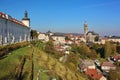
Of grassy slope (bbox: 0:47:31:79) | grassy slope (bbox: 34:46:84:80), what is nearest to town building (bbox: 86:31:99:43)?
grassy slope (bbox: 34:46:84:80)

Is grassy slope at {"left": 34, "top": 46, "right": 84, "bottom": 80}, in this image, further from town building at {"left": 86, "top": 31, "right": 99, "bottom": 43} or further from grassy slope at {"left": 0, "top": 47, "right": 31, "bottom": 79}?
town building at {"left": 86, "top": 31, "right": 99, "bottom": 43}

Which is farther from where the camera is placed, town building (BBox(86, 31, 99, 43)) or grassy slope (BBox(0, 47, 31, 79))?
town building (BBox(86, 31, 99, 43))

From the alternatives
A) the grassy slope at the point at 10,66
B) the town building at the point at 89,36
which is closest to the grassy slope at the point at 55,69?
A: the grassy slope at the point at 10,66

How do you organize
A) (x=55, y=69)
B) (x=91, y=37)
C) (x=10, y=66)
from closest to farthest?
(x=10, y=66)
(x=55, y=69)
(x=91, y=37)

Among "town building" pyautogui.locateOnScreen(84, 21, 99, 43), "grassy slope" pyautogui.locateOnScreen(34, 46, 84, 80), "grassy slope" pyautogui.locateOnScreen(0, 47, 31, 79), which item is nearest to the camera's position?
"grassy slope" pyautogui.locateOnScreen(0, 47, 31, 79)

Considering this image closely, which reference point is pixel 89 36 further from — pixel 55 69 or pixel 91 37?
pixel 55 69

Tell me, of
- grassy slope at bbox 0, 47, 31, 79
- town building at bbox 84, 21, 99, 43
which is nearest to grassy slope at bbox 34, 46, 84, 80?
grassy slope at bbox 0, 47, 31, 79

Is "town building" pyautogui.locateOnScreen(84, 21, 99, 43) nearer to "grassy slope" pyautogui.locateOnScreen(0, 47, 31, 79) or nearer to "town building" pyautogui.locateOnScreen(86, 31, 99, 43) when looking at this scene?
"town building" pyautogui.locateOnScreen(86, 31, 99, 43)

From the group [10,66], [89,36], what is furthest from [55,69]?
[89,36]

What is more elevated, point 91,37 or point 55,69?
point 55,69

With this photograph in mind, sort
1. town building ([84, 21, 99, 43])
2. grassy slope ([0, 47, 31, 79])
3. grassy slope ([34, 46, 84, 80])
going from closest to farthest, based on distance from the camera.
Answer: grassy slope ([0, 47, 31, 79]) → grassy slope ([34, 46, 84, 80]) → town building ([84, 21, 99, 43])

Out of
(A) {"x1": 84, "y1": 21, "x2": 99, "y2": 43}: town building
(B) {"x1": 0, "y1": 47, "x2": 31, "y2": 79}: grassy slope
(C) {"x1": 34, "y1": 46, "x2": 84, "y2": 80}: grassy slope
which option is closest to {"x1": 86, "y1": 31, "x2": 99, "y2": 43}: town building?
(A) {"x1": 84, "y1": 21, "x2": 99, "y2": 43}: town building

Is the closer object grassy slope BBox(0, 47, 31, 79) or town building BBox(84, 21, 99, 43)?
grassy slope BBox(0, 47, 31, 79)

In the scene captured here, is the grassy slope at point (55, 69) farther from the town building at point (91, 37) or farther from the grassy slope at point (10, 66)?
the town building at point (91, 37)
